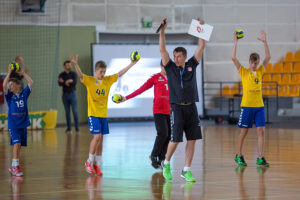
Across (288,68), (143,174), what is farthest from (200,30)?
(288,68)

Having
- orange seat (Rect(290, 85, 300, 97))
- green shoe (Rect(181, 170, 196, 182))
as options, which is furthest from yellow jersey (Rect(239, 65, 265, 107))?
orange seat (Rect(290, 85, 300, 97))

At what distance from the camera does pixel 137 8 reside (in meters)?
19.5

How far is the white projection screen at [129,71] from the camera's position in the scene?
1853cm

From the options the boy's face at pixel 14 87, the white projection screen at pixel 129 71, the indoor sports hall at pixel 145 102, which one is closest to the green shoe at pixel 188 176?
the indoor sports hall at pixel 145 102

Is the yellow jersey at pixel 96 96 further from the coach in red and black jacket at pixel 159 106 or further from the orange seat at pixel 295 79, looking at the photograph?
the orange seat at pixel 295 79

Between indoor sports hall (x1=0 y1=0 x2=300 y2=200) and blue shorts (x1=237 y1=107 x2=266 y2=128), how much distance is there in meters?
0.02

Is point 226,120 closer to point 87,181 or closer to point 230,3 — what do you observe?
point 230,3

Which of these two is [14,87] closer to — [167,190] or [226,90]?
[167,190]

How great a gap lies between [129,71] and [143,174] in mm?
11730

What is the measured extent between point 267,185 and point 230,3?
14.9m

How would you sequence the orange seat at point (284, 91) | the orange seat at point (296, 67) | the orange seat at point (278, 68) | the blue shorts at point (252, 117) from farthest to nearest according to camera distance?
the orange seat at point (278, 68) → the orange seat at point (296, 67) → the orange seat at point (284, 91) → the blue shorts at point (252, 117)

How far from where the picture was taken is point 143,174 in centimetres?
712

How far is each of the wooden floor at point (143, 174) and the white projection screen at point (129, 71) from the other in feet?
23.2

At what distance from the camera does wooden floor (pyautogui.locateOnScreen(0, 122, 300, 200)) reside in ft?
18.5
